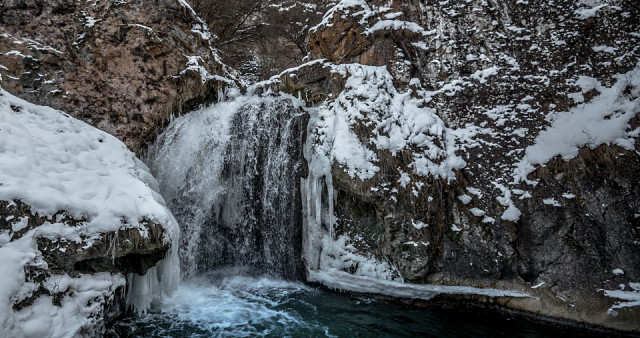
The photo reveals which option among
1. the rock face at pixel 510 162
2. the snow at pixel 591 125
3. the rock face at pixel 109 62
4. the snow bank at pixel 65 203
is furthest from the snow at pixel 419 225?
the rock face at pixel 109 62

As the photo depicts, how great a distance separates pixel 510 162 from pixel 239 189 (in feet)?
17.3

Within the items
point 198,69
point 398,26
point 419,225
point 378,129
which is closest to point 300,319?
point 419,225

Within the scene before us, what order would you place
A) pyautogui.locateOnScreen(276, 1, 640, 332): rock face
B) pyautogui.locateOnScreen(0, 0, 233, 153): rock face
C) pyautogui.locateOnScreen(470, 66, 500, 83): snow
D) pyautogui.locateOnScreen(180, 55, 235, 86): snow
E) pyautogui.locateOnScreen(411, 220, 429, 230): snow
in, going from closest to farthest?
pyautogui.locateOnScreen(276, 1, 640, 332): rock face, pyautogui.locateOnScreen(411, 220, 429, 230): snow, pyautogui.locateOnScreen(470, 66, 500, 83): snow, pyautogui.locateOnScreen(0, 0, 233, 153): rock face, pyautogui.locateOnScreen(180, 55, 235, 86): snow

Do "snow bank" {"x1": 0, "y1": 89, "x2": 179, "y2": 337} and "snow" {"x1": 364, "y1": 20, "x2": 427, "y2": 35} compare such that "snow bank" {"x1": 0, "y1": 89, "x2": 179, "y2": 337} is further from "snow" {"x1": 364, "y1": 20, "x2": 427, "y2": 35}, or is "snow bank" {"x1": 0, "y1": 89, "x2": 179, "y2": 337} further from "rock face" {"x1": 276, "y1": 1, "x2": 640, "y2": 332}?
"snow" {"x1": 364, "y1": 20, "x2": 427, "y2": 35}

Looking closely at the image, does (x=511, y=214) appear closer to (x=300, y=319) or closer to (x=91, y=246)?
(x=300, y=319)

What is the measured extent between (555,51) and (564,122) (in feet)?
4.87

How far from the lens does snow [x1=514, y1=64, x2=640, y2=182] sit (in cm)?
507

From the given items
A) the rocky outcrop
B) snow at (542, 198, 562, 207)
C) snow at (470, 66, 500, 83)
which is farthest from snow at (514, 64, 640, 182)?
the rocky outcrop

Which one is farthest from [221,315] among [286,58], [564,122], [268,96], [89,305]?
[286,58]

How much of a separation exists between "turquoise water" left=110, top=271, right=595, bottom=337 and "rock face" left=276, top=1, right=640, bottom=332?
0.55m

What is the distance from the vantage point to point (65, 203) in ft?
12.0

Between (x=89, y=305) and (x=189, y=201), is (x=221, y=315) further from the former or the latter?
(x=189, y=201)

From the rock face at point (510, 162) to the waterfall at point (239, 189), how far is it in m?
1.11

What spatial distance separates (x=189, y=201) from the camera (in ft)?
22.2
